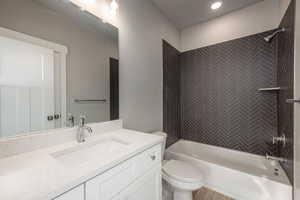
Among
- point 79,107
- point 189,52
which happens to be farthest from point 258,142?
point 79,107

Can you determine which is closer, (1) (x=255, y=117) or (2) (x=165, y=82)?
(1) (x=255, y=117)

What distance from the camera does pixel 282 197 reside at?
129 centimetres

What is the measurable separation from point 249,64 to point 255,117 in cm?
78

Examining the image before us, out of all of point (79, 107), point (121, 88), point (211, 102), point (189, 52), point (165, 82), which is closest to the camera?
point (79, 107)

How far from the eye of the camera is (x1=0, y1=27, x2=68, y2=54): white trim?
745 millimetres

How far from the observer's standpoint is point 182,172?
4.55 ft

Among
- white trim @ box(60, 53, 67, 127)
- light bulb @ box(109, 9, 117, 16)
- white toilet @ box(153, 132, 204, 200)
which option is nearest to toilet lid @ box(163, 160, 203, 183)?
white toilet @ box(153, 132, 204, 200)

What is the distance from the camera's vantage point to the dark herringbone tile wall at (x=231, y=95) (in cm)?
183

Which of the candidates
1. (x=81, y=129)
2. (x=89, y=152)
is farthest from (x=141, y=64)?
(x=89, y=152)

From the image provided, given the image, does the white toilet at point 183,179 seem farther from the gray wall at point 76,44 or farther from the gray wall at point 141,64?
the gray wall at point 76,44

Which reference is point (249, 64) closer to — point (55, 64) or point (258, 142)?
point (258, 142)

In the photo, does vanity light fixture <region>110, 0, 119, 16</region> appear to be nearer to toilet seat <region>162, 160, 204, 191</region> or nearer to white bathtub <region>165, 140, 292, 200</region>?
toilet seat <region>162, 160, 204, 191</region>

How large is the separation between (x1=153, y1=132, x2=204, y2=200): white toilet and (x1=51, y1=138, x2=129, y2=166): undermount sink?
719 millimetres

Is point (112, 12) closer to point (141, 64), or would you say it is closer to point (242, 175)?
point (141, 64)
